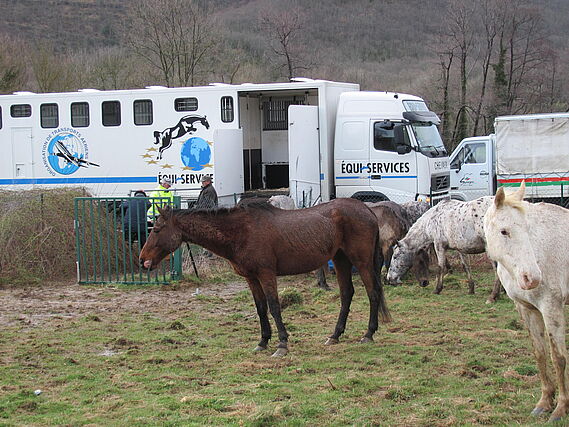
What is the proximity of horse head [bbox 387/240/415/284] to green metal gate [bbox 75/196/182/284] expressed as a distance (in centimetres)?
367

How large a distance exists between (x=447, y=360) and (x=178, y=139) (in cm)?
1132

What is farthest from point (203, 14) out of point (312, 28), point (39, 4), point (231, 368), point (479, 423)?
point (39, 4)

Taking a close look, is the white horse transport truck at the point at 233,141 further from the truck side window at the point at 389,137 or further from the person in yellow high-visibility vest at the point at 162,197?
the person in yellow high-visibility vest at the point at 162,197

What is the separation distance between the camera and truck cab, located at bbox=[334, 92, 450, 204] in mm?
16688

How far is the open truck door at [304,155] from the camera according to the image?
52.6 feet

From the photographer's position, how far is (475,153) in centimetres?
2320

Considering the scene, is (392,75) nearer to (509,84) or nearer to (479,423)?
(509,84)

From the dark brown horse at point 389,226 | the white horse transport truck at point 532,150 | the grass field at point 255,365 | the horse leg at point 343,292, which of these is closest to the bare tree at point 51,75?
A: the white horse transport truck at point 532,150

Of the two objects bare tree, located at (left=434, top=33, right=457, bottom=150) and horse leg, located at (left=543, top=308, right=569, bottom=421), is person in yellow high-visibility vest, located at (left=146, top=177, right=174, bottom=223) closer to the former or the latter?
horse leg, located at (left=543, top=308, right=569, bottom=421)

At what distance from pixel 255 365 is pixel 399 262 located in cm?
551

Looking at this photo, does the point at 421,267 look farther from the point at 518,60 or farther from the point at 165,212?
the point at 518,60

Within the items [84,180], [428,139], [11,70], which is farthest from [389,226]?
[11,70]

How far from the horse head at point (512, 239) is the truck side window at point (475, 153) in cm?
1771

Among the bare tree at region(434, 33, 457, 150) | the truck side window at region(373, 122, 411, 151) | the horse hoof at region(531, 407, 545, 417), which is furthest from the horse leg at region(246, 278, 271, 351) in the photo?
the bare tree at region(434, 33, 457, 150)
